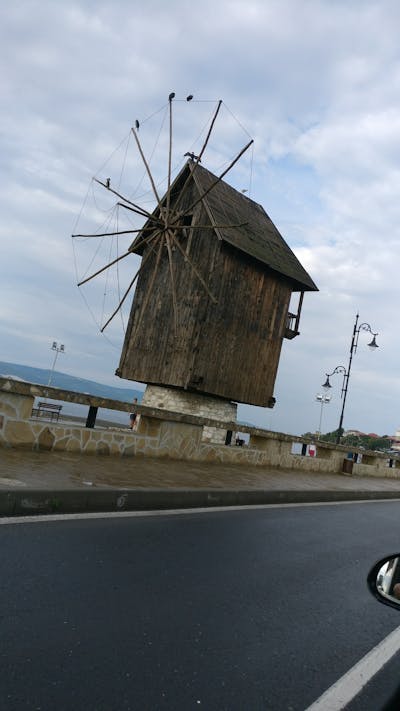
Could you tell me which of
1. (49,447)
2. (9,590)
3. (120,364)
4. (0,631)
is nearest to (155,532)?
(9,590)

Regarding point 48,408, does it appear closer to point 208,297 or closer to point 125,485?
point 208,297

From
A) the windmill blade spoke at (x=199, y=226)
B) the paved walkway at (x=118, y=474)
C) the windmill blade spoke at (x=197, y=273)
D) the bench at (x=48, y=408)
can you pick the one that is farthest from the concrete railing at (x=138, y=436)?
the bench at (x=48, y=408)

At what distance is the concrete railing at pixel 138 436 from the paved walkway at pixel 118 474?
30 cm

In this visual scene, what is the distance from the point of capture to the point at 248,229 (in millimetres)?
25078

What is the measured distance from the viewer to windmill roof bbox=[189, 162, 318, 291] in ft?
76.3

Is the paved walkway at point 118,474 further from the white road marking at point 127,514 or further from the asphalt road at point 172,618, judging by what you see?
the asphalt road at point 172,618

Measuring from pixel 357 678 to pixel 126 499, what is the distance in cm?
380

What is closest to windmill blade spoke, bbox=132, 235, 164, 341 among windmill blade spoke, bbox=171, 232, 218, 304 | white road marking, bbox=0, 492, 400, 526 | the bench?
windmill blade spoke, bbox=171, 232, 218, 304

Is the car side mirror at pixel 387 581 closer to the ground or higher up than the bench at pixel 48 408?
closer to the ground

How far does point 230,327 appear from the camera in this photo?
2272 centimetres

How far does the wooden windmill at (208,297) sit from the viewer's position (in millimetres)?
22141

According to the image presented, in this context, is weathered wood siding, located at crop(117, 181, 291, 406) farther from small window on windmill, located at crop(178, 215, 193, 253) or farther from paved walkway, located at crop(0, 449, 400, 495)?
paved walkway, located at crop(0, 449, 400, 495)

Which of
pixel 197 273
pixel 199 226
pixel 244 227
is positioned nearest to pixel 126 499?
pixel 197 273

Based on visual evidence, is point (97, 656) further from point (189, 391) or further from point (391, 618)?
point (189, 391)
